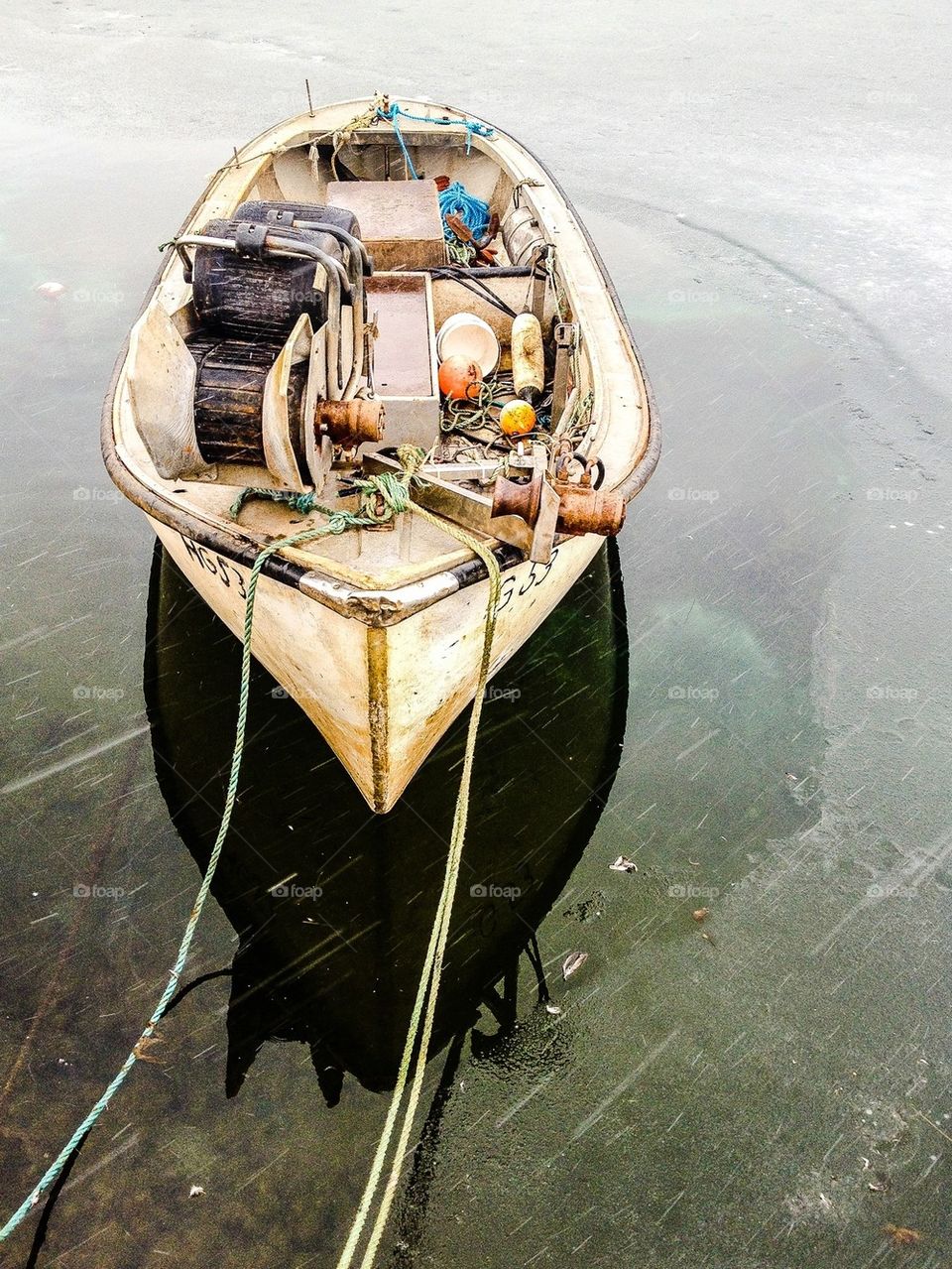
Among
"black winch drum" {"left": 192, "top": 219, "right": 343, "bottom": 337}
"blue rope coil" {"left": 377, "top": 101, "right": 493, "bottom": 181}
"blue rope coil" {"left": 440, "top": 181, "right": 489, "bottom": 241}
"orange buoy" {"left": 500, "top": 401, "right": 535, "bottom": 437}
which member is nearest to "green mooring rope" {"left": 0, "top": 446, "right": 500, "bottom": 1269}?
"black winch drum" {"left": 192, "top": 219, "right": 343, "bottom": 337}

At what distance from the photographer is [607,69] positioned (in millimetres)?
12688

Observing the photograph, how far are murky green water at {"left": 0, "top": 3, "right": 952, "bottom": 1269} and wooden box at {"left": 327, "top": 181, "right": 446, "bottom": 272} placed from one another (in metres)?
2.02

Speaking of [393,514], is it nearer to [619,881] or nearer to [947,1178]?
[619,881]

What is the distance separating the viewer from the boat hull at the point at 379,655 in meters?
3.03

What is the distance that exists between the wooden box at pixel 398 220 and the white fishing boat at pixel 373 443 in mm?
16

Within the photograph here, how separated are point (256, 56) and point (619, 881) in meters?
13.6

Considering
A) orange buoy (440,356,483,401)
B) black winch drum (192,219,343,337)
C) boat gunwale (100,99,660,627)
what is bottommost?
boat gunwale (100,99,660,627)

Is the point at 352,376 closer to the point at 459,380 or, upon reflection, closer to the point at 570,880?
the point at 459,380

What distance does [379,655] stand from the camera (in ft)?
9.68

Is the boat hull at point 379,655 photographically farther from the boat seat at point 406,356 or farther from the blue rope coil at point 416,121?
the blue rope coil at point 416,121

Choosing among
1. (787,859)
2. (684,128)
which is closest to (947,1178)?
(787,859)

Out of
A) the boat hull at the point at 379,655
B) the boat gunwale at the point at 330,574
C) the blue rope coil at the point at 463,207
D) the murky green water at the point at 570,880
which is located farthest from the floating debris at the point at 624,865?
the blue rope coil at the point at 463,207

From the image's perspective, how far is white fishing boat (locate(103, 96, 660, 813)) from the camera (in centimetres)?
267

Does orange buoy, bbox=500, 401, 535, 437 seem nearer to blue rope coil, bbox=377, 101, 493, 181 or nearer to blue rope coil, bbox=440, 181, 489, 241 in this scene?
blue rope coil, bbox=440, 181, 489, 241
